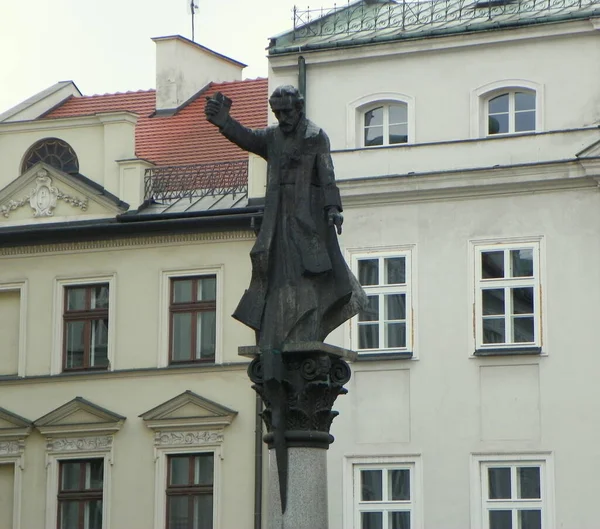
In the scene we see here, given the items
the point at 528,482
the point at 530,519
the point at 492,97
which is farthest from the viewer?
the point at 492,97

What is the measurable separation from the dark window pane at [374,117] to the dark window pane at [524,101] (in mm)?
2097

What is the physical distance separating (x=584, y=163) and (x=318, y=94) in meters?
4.43

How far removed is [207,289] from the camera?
2994 centimetres

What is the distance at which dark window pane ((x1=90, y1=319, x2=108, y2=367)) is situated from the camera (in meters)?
30.3

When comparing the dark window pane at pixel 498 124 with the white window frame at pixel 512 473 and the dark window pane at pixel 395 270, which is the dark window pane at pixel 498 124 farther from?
the white window frame at pixel 512 473

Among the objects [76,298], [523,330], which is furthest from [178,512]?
[523,330]

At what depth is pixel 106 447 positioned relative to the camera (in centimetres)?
2962

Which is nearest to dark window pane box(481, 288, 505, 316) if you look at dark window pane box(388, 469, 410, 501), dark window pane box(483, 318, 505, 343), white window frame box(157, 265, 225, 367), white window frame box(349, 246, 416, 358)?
dark window pane box(483, 318, 505, 343)

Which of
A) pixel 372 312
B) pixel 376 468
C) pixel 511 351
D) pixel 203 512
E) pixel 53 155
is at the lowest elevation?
pixel 203 512

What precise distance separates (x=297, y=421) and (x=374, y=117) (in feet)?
51.1

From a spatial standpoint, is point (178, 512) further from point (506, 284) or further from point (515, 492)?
Result: point (506, 284)

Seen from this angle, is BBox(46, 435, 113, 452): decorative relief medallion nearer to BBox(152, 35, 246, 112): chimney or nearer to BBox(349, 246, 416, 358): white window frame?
BBox(349, 246, 416, 358): white window frame

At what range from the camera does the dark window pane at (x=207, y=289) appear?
97.9 ft

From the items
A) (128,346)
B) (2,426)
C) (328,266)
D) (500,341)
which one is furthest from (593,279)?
(328,266)
